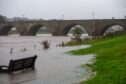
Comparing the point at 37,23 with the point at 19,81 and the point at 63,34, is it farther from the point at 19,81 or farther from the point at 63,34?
the point at 19,81

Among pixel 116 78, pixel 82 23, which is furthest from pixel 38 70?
pixel 82 23

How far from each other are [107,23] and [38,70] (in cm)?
10341

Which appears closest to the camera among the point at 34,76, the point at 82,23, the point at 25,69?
the point at 34,76

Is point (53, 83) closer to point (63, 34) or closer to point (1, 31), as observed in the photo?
point (63, 34)

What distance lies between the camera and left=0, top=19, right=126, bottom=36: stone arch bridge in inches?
5002

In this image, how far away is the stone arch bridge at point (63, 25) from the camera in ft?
417

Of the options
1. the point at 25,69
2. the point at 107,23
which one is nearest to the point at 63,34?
the point at 107,23

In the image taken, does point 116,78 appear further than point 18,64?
No

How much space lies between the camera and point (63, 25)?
14238 cm

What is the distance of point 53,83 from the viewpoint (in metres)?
18.4

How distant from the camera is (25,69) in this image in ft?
83.0

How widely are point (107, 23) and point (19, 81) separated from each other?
108 metres

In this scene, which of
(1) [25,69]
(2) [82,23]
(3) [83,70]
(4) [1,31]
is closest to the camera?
(3) [83,70]

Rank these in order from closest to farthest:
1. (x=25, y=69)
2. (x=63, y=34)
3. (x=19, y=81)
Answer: (x=19, y=81)
(x=25, y=69)
(x=63, y=34)
